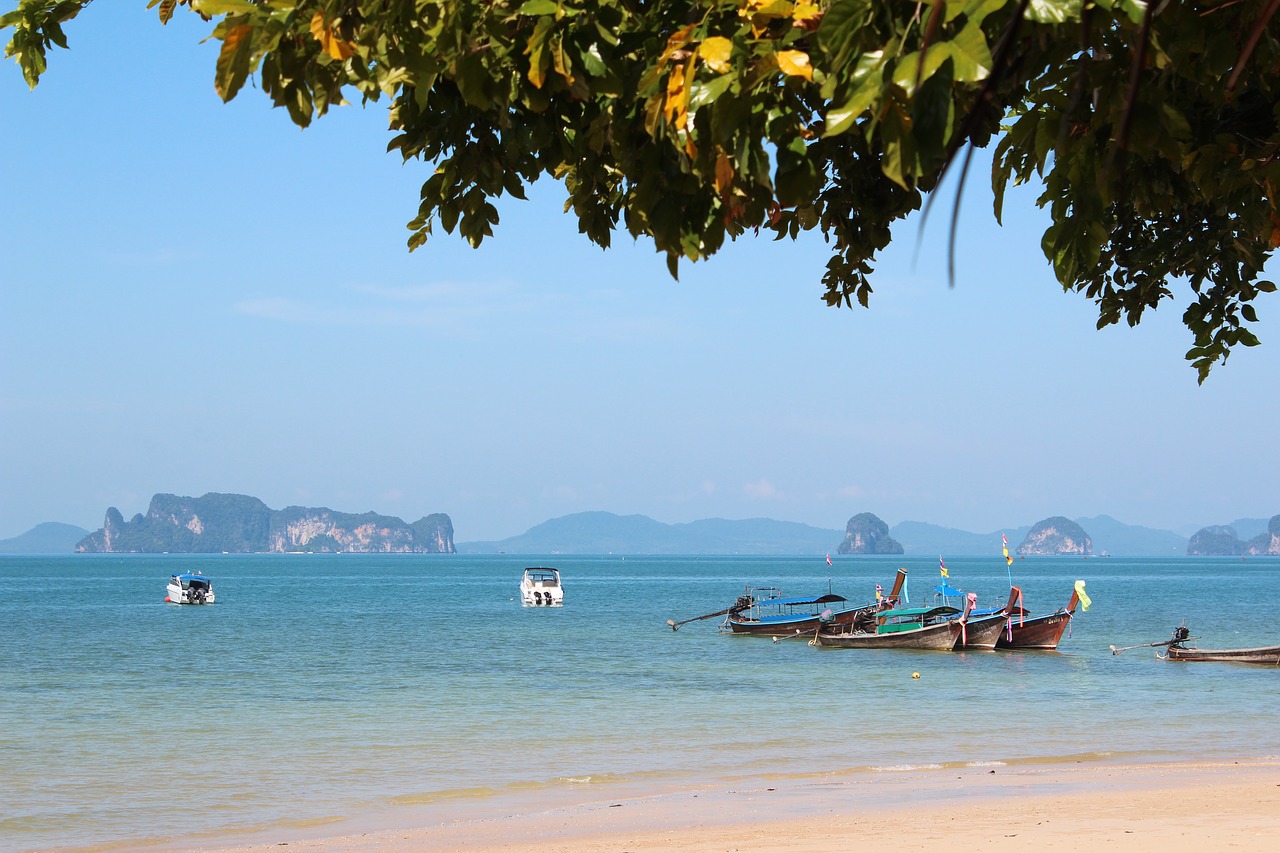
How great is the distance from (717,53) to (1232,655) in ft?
125

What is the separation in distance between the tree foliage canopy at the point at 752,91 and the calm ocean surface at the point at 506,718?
521 inches

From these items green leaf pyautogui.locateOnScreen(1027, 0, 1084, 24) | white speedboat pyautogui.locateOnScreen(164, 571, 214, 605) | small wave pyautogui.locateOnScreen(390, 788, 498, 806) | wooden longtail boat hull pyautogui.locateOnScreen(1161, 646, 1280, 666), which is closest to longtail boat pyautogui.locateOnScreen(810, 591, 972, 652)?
wooden longtail boat hull pyautogui.locateOnScreen(1161, 646, 1280, 666)

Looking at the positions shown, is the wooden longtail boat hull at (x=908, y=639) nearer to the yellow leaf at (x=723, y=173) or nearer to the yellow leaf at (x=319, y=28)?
the yellow leaf at (x=723, y=173)

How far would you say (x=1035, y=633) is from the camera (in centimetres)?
4250

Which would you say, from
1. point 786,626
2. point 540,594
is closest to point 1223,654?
point 786,626

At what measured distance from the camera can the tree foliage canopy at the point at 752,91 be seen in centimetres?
207

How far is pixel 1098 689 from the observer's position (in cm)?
3119

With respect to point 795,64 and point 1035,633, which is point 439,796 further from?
point 1035,633

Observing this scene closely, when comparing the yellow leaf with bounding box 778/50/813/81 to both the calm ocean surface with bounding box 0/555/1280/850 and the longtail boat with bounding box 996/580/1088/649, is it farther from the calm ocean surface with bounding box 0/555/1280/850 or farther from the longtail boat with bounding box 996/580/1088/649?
the longtail boat with bounding box 996/580/1088/649

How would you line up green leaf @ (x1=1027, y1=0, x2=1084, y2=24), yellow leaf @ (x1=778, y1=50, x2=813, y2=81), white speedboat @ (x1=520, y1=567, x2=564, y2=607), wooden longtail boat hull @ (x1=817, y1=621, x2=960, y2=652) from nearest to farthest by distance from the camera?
green leaf @ (x1=1027, y1=0, x2=1084, y2=24) < yellow leaf @ (x1=778, y1=50, x2=813, y2=81) < wooden longtail boat hull @ (x1=817, y1=621, x2=960, y2=652) < white speedboat @ (x1=520, y1=567, x2=564, y2=607)

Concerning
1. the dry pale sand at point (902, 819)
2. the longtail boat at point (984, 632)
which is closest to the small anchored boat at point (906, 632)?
the longtail boat at point (984, 632)

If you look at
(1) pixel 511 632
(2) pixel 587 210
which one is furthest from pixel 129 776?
(1) pixel 511 632

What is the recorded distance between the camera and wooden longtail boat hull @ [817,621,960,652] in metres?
42.2

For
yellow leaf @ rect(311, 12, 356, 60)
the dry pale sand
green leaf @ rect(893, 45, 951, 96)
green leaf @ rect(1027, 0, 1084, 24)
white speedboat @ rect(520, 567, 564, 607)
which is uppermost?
yellow leaf @ rect(311, 12, 356, 60)
